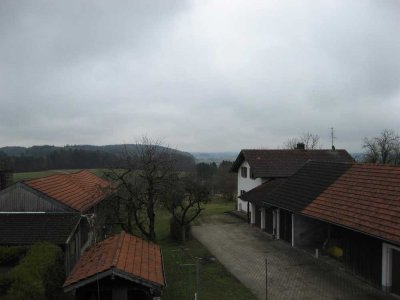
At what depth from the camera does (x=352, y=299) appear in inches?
585

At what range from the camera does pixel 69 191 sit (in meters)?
22.2

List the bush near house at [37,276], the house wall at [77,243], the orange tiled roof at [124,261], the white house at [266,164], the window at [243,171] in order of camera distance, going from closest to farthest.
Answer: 1. the bush near house at [37,276]
2. the orange tiled roof at [124,261]
3. the house wall at [77,243]
4. the white house at [266,164]
5. the window at [243,171]

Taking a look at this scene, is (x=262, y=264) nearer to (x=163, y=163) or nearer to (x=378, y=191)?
(x=378, y=191)

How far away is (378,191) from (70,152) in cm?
6622

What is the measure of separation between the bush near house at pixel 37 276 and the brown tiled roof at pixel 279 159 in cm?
2141

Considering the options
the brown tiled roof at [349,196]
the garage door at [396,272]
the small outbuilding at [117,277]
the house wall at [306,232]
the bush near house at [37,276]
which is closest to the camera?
the bush near house at [37,276]

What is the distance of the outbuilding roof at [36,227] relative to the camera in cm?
1638

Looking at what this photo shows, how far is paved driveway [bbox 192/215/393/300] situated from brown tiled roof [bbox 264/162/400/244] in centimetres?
237

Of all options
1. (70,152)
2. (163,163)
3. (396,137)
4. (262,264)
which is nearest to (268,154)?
(163,163)

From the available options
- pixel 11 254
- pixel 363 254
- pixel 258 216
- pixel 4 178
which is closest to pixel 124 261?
pixel 11 254

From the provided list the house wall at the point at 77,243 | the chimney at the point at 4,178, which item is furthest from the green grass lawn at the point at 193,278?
the chimney at the point at 4,178

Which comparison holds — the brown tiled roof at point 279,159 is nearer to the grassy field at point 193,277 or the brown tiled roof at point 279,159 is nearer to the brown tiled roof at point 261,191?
the brown tiled roof at point 261,191

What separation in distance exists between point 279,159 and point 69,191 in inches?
756

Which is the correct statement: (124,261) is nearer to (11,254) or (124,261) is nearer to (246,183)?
(11,254)
